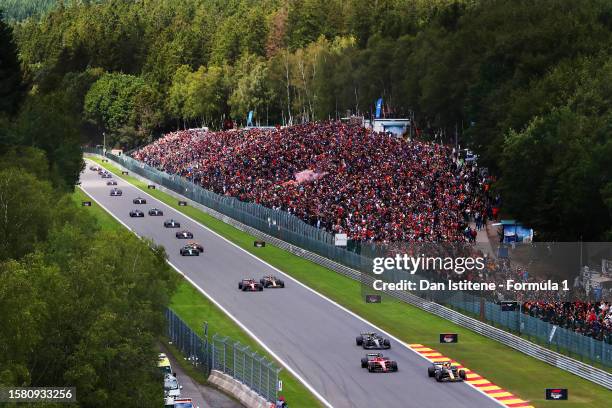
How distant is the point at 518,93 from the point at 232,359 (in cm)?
6431

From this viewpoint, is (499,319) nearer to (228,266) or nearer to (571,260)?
(571,260)

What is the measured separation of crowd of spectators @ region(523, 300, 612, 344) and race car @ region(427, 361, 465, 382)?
18.0 ft

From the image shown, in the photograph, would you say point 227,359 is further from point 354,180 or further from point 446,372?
point 354,180

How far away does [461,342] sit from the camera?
67125 mm

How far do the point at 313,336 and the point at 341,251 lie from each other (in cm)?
2085

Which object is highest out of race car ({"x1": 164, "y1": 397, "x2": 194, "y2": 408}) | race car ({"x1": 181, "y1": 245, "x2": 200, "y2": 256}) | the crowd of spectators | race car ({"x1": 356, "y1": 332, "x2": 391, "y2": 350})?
the crowd of spectators

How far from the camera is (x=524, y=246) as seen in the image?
236 ft

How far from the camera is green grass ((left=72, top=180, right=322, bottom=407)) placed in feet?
184

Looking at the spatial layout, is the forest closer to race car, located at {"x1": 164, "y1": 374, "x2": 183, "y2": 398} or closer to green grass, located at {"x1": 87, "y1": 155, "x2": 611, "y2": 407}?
green grass, located at {"x1": 87, "y1": 155, "x2": 611, "y2": 407}

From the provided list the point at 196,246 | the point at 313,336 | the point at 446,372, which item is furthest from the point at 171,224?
the point at 446,372

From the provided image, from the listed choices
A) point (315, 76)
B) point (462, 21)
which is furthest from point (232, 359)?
point (315, 76)

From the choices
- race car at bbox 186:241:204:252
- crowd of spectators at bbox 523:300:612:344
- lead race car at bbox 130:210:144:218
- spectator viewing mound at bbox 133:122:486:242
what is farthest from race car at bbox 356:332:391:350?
lead race car at bbox 130:210:144:218

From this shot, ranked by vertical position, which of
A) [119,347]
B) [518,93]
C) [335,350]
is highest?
[518,93]

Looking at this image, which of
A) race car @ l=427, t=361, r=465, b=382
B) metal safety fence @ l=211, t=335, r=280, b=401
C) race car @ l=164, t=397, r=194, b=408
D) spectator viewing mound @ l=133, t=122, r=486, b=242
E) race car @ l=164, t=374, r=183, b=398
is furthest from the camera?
spectator viewing mound @ l=133, t=122, r=486, b=242
